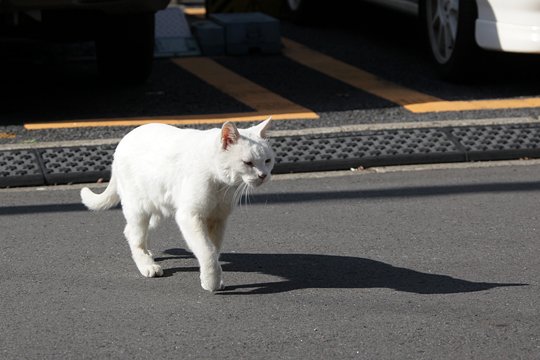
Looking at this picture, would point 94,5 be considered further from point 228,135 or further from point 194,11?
point 194,11

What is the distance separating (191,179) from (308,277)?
2.39 ft

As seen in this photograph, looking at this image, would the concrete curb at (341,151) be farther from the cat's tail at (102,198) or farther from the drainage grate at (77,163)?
the cat's tail at (102,198)

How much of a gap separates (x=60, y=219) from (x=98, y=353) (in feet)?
6.42

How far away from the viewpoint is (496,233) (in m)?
5.75

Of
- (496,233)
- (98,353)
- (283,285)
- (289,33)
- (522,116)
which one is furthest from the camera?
(289,33)

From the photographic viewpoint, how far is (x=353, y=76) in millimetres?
9531

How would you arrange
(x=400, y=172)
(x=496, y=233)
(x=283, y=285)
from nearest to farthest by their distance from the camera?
(x=283, y=285)
(x=496, y=233)
(x=400, y=172)

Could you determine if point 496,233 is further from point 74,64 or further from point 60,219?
point 74,64

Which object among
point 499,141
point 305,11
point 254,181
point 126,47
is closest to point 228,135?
point 254,181

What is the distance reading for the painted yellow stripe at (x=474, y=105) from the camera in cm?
813

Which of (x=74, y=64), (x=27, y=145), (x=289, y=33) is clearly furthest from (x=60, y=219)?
(x=289, y=33)

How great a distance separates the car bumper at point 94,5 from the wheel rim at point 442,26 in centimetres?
219

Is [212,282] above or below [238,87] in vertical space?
above

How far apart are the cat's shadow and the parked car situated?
261 centimetres
